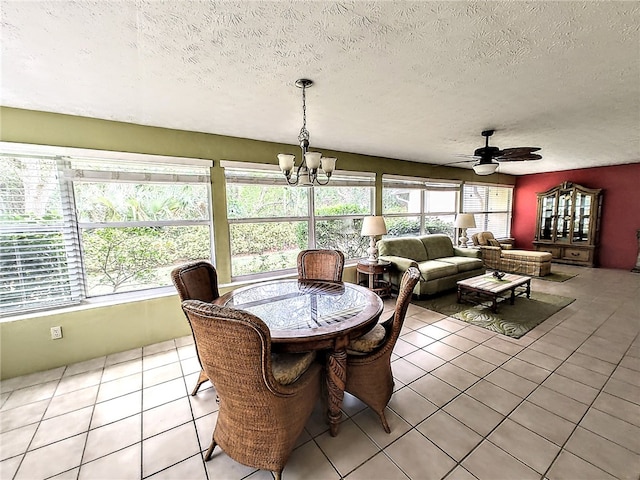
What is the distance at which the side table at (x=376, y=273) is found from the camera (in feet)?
13.3

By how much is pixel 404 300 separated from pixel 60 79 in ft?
8.84

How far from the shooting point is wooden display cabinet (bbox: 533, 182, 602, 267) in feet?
19.9

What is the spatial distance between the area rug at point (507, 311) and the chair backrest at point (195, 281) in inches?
115

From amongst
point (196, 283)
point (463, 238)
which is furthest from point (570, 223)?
point (196, 283)

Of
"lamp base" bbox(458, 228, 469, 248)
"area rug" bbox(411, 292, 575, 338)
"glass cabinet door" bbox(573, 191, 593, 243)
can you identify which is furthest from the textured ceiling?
"glass cabinet door" bbox(573, 191, 593, 243)

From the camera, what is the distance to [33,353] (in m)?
2.46

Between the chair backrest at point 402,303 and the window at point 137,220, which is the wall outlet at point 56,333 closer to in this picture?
the window at point 137,220

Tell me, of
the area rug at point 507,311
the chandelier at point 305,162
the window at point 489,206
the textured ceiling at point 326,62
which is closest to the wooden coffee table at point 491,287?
the area rug at point 507,311

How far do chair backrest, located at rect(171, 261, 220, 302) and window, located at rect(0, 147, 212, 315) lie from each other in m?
1.04

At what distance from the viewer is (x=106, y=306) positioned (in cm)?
270

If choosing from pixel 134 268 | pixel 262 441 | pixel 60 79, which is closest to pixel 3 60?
pixel 60 79

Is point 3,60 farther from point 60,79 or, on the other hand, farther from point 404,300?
point 404,300

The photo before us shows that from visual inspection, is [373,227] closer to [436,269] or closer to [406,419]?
[436,269]

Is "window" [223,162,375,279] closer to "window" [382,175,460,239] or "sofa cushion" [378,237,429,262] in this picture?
"sofa cushion" [378,237,429,262]
